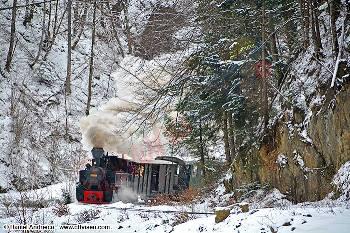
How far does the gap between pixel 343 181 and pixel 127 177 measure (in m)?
12.6

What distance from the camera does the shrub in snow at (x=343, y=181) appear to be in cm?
920

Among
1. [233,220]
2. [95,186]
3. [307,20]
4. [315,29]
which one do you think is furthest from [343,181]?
[95,186]

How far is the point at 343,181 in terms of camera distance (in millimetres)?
9414

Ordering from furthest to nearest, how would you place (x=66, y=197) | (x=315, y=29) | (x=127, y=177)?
(x=127, y=177) → (x=66, y=197) → (x=315, y=29)

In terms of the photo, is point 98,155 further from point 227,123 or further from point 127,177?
point 227,123

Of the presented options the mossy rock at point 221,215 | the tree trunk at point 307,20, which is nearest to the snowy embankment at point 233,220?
the mossy rock at point 221,215

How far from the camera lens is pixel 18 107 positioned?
25625 mm

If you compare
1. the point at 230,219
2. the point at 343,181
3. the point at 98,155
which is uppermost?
the point at 98,155

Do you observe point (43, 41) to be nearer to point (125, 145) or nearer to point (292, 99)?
point (125, 145)

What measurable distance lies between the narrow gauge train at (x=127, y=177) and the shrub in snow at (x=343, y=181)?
423 inches

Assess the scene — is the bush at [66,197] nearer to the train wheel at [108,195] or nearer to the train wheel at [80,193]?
the train wheel at [80,193]

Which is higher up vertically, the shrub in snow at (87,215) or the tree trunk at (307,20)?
the tree trunk at (307,20)

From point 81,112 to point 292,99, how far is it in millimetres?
19492

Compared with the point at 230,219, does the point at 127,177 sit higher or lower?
higher
